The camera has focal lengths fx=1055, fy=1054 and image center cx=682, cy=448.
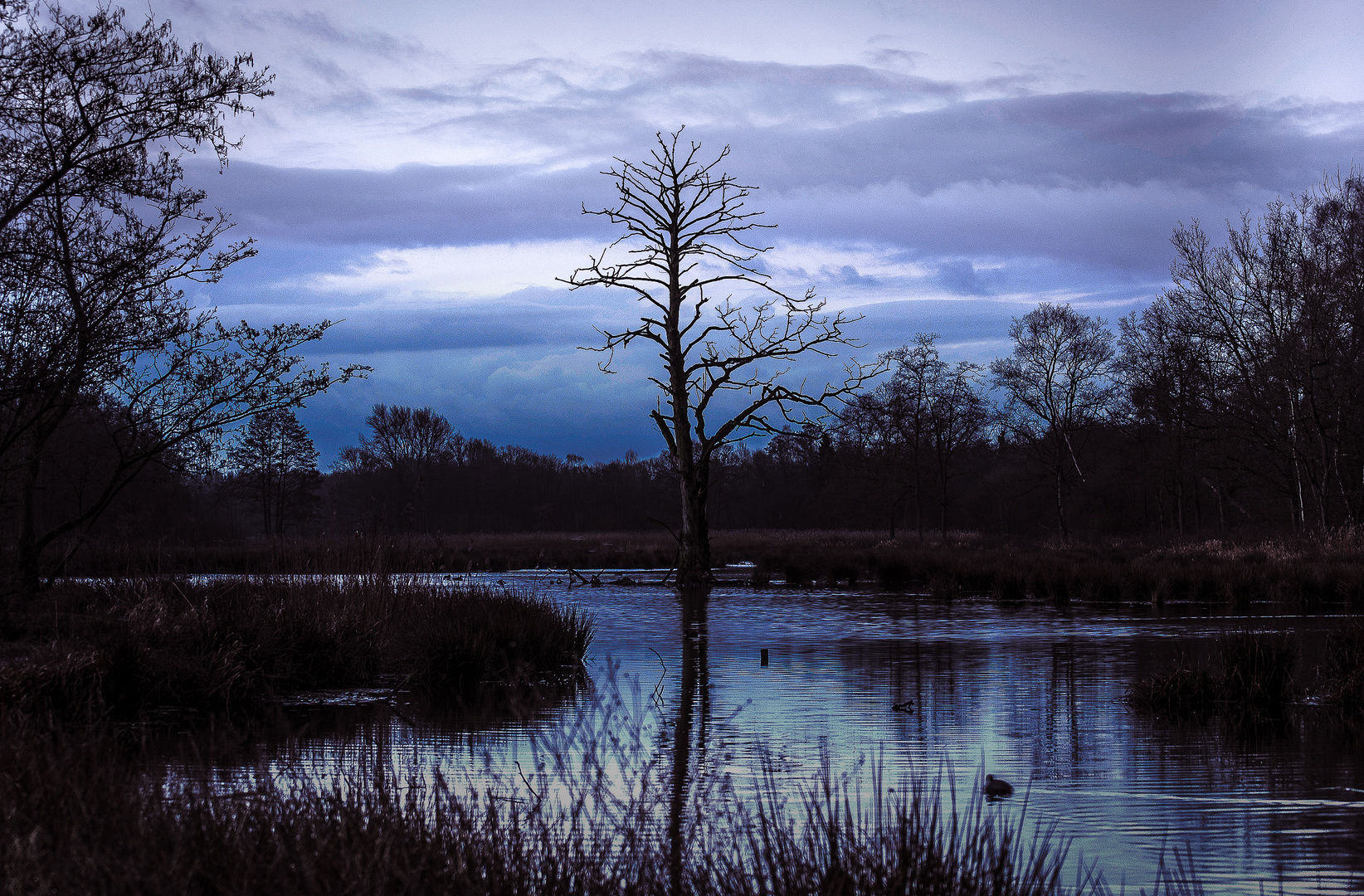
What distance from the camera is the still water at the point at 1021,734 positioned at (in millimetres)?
5500

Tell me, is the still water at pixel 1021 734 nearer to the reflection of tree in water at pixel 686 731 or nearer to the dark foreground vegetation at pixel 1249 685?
the reflection of tree in water at pixel 686 731

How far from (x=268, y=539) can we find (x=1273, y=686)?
11.3 m

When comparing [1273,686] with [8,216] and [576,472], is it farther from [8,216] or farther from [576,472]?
[576,472]

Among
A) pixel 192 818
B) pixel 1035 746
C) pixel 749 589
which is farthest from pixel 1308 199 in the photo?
pixel 192 818

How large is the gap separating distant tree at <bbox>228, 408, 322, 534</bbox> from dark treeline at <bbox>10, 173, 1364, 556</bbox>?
133 millimetres

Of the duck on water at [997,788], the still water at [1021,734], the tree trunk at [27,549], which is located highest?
the tree trunk at [27,549]

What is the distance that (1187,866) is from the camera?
16.5 ft

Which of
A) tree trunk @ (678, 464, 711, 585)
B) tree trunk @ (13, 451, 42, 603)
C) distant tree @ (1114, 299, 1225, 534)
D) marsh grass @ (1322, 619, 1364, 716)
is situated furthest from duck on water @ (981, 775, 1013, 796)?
distant tree @ (1114, 299, 1225, 534)

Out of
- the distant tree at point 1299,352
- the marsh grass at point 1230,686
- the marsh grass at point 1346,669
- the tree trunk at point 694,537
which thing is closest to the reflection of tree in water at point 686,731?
the marsh grass at point 1230,686

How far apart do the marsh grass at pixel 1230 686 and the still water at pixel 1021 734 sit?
349 mm

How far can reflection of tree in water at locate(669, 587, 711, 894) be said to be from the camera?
4.58 metres

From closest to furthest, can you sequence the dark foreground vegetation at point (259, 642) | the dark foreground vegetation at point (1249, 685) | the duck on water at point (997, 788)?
the duck on water at point (997, 788)
the dark foreground vegetation at point (259, 642)
the dark foreground vegetation at point (1249, 685)

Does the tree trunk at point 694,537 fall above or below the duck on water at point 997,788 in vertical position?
above

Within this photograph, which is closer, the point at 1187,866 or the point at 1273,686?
the point at 1187,866
